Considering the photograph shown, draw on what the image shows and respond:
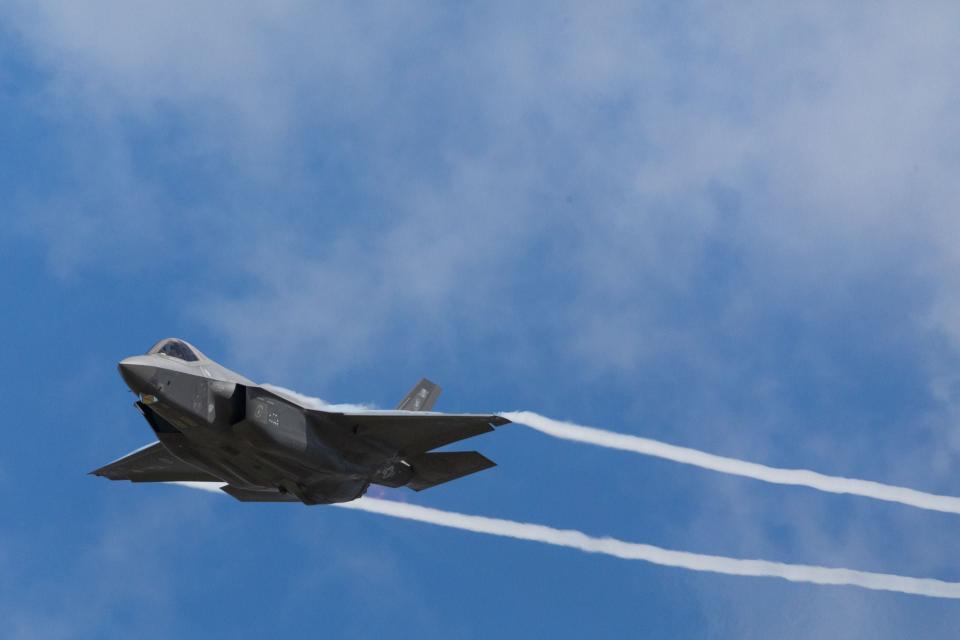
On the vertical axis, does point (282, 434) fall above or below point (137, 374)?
above

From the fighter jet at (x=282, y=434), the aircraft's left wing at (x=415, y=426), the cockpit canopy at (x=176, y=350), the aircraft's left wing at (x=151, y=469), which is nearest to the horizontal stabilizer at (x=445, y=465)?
the fighter jet at (x=282, y=434)

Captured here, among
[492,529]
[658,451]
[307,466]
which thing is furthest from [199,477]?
[658,451]

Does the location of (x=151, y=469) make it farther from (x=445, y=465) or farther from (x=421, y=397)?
(x=445, y=465)

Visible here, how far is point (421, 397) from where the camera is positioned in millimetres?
48062

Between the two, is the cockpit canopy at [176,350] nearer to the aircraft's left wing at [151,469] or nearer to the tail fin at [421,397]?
the aircraft's left wing at [151,469]

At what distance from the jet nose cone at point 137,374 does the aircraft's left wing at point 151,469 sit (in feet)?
24.3

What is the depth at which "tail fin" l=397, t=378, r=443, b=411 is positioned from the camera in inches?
1882

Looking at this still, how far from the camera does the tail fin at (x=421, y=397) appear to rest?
47812 millimetres

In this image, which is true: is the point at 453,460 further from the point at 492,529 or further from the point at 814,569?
the point at 814,569

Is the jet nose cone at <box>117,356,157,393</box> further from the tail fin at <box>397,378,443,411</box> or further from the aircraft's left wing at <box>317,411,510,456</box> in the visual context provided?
the tail fin at <box>397,378,443,411</box>

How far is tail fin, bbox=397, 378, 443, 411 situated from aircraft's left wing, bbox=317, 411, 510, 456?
5559 mm

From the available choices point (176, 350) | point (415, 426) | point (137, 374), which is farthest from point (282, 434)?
point (137, 374)

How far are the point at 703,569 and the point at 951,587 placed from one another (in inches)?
332

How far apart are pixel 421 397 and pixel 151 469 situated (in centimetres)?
899
